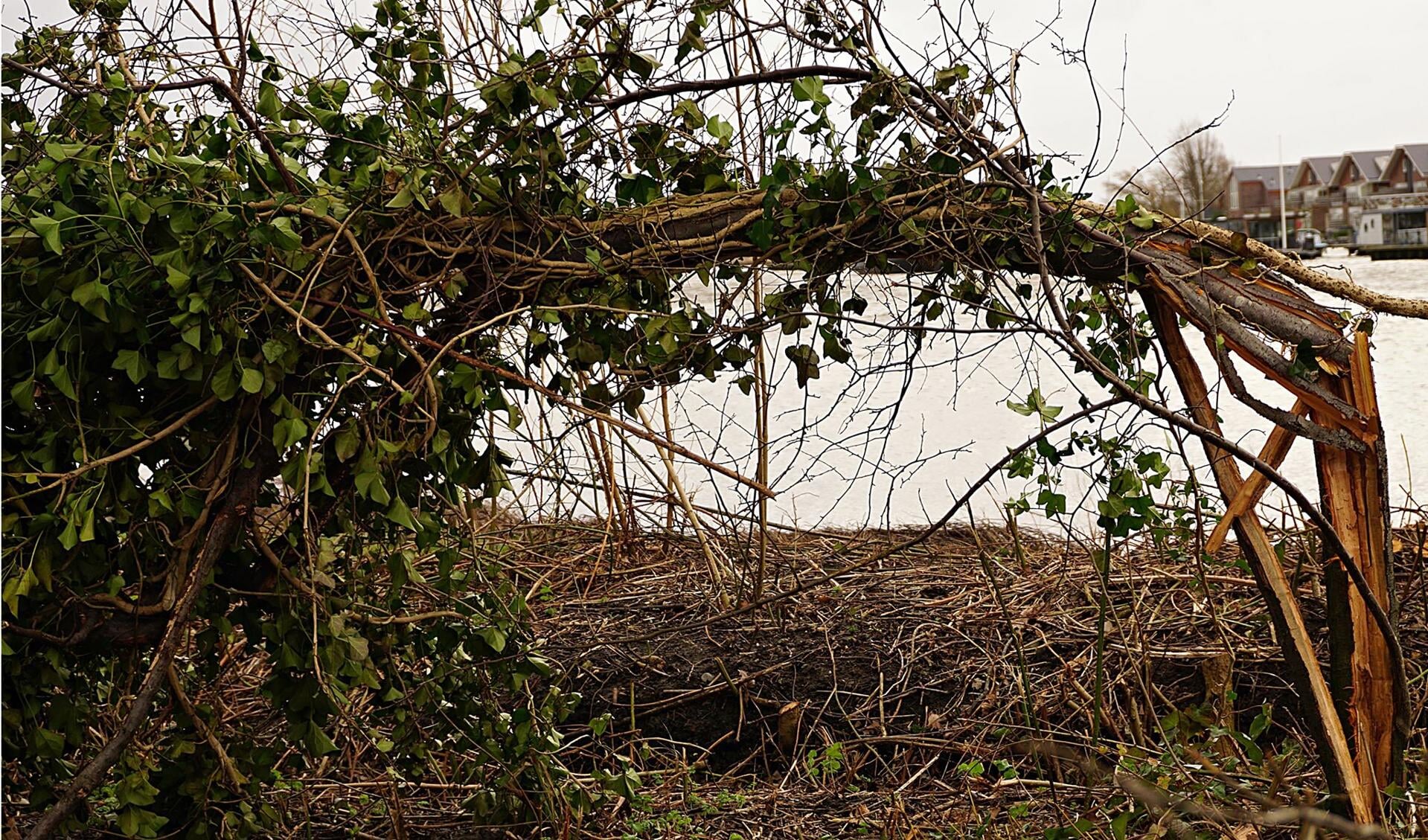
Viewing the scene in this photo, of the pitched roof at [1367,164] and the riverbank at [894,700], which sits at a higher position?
the pitched roof at [1367,164]

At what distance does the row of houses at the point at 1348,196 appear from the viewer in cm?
4434

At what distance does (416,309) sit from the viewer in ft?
6.41

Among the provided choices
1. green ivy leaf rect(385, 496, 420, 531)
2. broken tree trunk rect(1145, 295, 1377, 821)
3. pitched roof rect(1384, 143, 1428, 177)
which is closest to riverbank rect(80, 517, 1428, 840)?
broken tree trunk rect(1145, 295, 1377, 821)

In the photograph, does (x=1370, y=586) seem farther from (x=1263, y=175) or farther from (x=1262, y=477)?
(x=1263, y=175)

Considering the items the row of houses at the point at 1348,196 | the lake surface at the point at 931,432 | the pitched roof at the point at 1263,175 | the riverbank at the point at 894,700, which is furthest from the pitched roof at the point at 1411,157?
the riverbank at the point at 894,700

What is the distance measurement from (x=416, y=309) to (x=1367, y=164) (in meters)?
58.8

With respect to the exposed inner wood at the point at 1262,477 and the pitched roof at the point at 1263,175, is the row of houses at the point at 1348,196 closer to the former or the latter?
the pitched roof at the point at 1263,175

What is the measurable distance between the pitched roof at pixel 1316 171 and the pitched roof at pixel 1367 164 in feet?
7.79

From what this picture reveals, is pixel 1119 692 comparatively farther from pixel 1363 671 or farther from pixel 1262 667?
pixel 1363 671

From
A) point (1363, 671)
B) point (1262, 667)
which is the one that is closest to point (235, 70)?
point (1363, 671)

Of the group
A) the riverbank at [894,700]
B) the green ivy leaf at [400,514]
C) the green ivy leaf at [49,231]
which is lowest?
the riverbank at [894,700]

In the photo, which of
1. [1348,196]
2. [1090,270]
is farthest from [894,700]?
[1348,196]

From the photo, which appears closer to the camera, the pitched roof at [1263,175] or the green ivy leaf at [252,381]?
the green ivy leaf at [252,381]

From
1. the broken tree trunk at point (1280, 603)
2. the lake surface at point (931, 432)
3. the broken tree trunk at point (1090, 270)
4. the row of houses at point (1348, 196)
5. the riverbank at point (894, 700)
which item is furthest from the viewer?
the row of houses at point (1348, 196)
